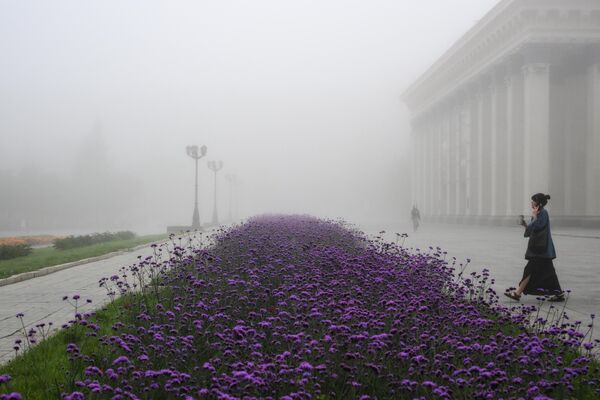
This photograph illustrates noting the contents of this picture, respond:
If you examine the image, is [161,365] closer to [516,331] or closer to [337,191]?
[516,331]

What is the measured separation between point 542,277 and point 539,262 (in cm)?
28

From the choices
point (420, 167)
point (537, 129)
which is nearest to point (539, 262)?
point (537, 129)

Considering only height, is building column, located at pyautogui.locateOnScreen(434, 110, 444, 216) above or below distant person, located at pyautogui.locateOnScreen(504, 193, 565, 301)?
above

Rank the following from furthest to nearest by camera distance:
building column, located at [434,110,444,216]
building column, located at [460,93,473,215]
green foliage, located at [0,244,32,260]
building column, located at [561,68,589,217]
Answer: building column, located at [434,110,444,216]
building column, located at [460,93,473,215]
building column, located at [561,68,589,217]
green foliage, located at [0,244,32,260]

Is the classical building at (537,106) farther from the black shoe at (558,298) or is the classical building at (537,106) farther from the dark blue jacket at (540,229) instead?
the black shoe at (558,298)

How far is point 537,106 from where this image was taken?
38.3 metres

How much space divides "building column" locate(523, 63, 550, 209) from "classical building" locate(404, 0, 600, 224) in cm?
7

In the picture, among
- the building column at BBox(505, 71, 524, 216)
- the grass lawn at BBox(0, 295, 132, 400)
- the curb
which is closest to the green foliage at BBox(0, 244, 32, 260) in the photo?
the curb

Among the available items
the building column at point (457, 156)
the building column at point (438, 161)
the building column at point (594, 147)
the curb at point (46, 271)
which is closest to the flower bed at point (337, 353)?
the curb at point (46, 271)

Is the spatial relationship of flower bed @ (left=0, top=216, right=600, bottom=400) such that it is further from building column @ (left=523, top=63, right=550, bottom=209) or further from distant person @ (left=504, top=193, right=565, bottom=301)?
building column @ (left=523, top=63, right=550, bottom=209)

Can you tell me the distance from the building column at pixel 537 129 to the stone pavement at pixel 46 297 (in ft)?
100

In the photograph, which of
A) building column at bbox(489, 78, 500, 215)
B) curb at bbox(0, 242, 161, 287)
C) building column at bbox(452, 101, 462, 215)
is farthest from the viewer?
building column at bbox(452, 101, 462, 215)

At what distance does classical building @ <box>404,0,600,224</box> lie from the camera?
3800 cm

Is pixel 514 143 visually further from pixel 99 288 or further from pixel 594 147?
pixel 99 288
